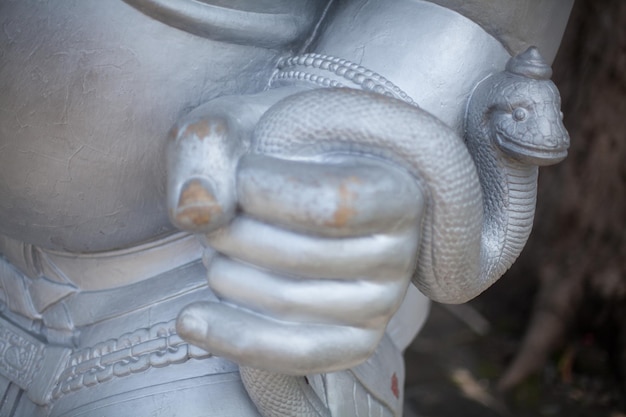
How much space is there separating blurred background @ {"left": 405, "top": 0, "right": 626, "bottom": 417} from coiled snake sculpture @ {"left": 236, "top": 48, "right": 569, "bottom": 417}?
1358mm

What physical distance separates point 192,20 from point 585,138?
5.02 ft

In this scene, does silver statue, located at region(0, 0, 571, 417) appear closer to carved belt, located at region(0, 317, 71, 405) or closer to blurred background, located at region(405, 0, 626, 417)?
carved belt, located at region(0, 317, 71, 405)

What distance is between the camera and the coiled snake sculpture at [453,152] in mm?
547

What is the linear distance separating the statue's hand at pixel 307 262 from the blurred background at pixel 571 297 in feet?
5.01

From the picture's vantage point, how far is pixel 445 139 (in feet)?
1.83

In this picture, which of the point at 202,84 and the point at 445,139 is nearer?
the point at 445,139

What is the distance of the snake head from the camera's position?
2.03 ft

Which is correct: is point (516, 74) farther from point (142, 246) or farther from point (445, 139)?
point (142, 246)

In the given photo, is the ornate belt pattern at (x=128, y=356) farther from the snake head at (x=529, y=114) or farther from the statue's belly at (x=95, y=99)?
the snake head at (x=529, y=114)

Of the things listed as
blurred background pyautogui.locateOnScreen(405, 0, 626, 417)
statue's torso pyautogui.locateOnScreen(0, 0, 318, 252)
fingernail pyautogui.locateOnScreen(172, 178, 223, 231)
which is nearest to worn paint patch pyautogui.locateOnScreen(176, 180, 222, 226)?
fingernail pyautogui.locateOnScreen(172, 178, 223, 231)

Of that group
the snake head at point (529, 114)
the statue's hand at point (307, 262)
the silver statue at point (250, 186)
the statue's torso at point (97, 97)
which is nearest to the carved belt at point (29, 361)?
the silver statue at point (250, 186)

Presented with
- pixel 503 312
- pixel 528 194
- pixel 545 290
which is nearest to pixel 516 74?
pixel 528 194

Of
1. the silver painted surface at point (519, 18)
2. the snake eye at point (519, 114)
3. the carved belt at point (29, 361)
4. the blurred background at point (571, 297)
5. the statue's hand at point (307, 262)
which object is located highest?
the silver painted surface at point (519, 18)

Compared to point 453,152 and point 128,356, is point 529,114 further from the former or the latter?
point 128,356
